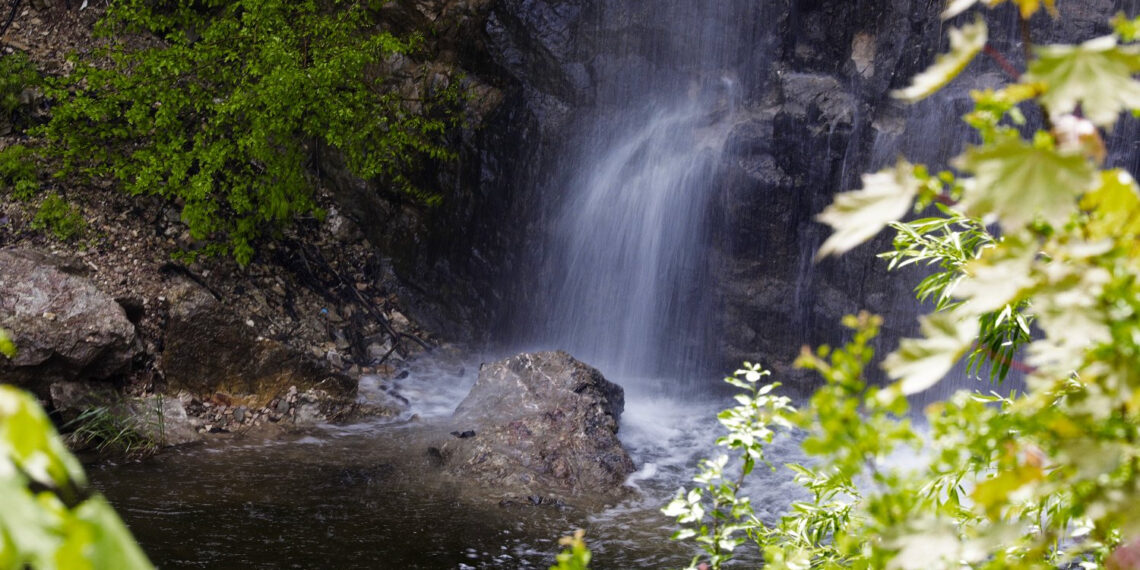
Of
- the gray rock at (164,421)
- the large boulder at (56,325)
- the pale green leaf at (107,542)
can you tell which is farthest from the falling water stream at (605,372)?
the pale green leaf at (107,542)

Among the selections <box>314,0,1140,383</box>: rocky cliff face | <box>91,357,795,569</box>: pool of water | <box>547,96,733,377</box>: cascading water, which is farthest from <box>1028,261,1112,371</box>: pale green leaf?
<box>547,96,733,377</box>: cascading water

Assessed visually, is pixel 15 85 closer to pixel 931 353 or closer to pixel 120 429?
pixel 120 429

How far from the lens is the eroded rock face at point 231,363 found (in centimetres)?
713

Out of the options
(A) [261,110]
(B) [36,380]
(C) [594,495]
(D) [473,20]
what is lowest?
(C) [594,495]

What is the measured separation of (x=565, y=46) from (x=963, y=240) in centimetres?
724

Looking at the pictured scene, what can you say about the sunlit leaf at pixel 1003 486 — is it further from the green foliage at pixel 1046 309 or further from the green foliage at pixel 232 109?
the green foliage at pixel 232 109

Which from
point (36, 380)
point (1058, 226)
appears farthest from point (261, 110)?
point (1058, 226)

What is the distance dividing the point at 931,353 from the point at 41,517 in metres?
0.90

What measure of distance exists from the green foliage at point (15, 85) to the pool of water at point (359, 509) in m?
4.41

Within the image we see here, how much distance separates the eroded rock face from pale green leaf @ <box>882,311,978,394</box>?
6.82 meters

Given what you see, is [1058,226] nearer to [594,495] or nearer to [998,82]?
[594,495]

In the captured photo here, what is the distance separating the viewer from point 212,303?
24.3ft

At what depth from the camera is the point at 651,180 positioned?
9.26 metres

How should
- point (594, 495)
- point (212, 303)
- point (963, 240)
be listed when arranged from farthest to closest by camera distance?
point (212, 303) → point (594, 495) → point (963, 240)
